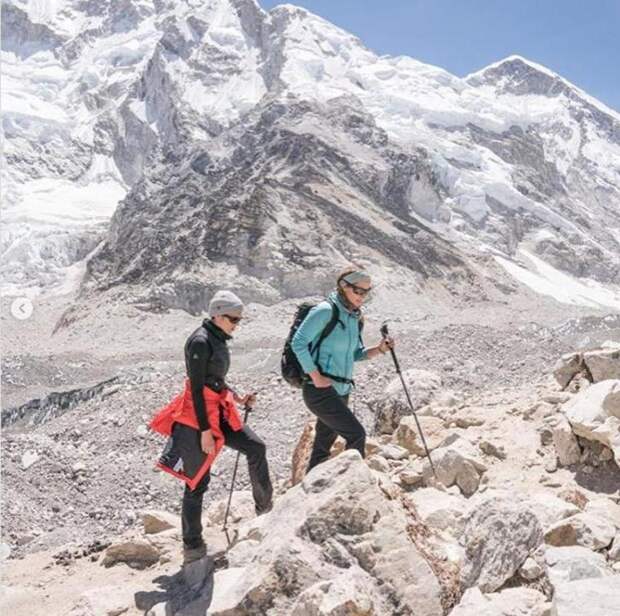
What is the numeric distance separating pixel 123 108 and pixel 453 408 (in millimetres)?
147231

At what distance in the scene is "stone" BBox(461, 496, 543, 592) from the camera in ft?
12.8

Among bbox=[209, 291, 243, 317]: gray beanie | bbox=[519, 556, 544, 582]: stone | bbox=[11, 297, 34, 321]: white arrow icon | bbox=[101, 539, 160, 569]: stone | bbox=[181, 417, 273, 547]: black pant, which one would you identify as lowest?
bbox=[11, 297, 34, 321]: white arrow icon

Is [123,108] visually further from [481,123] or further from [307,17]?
[481,123]

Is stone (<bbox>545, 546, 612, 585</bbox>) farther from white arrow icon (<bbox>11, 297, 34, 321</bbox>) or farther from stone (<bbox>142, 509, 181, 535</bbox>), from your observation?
white arrow icon (<bbox>11, 297, 34, 321</bbox>)

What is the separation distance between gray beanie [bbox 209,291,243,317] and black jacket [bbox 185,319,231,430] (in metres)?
0.10

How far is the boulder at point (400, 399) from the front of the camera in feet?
31.2

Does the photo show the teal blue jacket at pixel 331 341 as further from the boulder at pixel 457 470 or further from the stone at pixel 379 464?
the stone at pixel 379 464

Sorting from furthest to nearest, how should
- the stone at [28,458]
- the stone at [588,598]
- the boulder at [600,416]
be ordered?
A: the stone at [28,458] < the boulder at [600,416] < the stone at [588,598]

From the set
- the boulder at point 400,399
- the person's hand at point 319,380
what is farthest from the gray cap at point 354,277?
the boulder at point 400,399

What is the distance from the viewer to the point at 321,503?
409 centimetres

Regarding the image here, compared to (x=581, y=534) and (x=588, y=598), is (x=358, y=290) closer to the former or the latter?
(x=581, y=534)

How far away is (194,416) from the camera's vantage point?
5004 millimetres

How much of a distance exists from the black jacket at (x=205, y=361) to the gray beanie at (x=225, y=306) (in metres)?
0.10

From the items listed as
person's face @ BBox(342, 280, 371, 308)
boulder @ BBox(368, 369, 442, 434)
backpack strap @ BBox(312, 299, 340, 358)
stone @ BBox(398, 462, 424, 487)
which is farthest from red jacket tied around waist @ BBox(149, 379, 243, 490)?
boulder @ BBox(368, 369, 442, 434)
